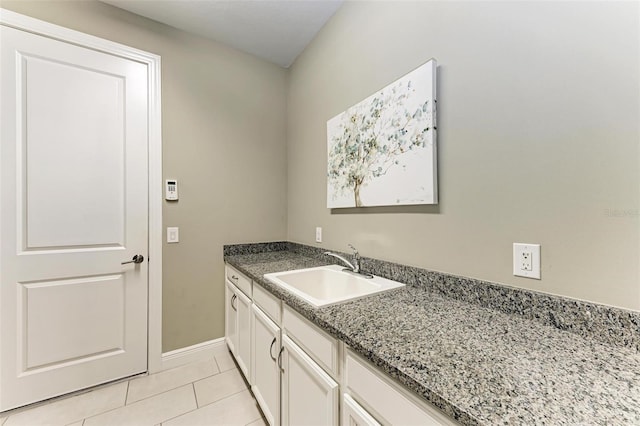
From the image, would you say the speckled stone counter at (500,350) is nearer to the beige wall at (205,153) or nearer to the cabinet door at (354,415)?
the cabinet door at (354,415)

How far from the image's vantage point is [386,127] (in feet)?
4.50

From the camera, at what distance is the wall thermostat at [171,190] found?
6.27ft

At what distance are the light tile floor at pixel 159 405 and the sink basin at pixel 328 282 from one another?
78 cm

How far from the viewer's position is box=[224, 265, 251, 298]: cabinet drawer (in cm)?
163

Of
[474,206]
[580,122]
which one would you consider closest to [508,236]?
[474,206]

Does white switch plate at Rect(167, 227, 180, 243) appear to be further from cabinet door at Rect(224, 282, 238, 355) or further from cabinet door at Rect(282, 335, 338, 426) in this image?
cabinet door at Rect(282, 335, 338, 426)

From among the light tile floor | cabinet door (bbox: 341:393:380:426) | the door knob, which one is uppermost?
the door knob

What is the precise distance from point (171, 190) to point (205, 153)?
1.31ft

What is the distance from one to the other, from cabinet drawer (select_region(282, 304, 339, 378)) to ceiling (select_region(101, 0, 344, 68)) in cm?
196

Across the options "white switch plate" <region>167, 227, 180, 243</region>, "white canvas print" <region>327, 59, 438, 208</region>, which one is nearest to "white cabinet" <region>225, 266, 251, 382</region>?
"white switch plate" <region>167, 227, 180, 243</region>

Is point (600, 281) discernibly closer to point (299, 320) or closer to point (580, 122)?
point (580, 122)

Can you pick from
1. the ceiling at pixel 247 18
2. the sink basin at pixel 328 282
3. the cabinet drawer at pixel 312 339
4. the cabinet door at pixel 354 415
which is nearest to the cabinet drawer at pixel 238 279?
the sink basin at pixel 328 282

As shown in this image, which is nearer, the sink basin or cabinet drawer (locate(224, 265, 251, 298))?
the sink basin

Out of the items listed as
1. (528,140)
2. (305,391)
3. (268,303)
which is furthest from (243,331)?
(528,140)
